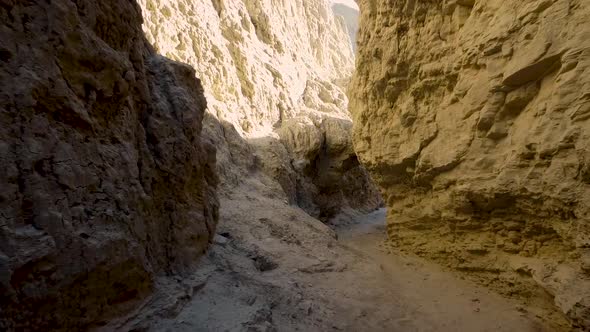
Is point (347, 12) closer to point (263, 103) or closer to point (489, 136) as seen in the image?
point (263, 103)

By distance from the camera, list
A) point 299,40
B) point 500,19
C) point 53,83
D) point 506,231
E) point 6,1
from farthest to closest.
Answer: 1. point 299,40
2. point 506,231
3. point 500,19
4. point 53,83
5. point 6,1

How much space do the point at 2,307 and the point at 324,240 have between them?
17.3 ft

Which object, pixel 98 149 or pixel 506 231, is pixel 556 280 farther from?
pixel 98 149

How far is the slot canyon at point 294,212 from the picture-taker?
2.22m

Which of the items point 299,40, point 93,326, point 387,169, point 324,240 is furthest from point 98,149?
point 299,40

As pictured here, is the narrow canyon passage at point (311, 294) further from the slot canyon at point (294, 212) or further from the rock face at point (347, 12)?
the rock face at point (347, 12)

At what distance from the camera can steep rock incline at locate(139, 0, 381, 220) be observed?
909cm

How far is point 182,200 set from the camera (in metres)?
3.78

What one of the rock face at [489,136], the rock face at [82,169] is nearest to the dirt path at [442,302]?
the rock face at [489,136]

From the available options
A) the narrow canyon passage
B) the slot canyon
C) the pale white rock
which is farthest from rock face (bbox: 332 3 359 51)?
the narrow canyon passage

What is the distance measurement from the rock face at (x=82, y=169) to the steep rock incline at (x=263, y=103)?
413 centimetres

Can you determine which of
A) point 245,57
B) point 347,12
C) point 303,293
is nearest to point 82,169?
point 303,293

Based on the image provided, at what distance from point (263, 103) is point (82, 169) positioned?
10104 millimetres

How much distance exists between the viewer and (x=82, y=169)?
249 cm
